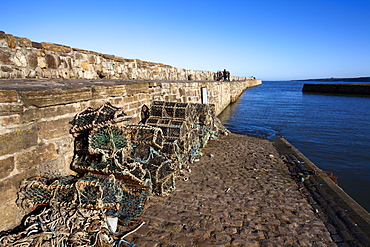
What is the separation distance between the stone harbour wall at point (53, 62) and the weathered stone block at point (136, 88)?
1711mm

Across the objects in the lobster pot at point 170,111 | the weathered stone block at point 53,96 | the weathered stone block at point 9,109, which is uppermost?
the weathered stone block at point 53,96

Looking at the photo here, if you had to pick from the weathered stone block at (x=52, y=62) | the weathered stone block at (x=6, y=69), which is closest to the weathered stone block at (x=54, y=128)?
the weathered stone block at (x=6, y=69)

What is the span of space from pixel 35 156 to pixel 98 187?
3.06 ft

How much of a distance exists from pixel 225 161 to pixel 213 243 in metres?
3.63

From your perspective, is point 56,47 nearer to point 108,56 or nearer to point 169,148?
point 108,56

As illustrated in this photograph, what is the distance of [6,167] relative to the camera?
98.0 inches

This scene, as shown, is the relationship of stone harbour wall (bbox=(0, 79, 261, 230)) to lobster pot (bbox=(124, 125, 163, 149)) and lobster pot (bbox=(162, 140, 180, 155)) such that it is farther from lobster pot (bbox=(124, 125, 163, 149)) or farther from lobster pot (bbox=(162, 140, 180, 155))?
lobster pot (bbox=(162, 140, 180, 155))

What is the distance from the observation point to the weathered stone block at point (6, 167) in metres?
2.45

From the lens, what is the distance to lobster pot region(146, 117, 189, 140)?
5.10m

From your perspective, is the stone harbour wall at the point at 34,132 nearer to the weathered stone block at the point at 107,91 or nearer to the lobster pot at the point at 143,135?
the weathered stone block at the point at 107,91

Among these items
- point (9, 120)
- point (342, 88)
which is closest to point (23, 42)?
point (9, 120)

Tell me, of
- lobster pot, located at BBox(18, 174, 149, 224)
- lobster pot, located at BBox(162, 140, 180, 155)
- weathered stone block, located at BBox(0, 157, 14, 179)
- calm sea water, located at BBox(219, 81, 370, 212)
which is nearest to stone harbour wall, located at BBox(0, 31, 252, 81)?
weathered stone block, located at BBox(0, 157, 14, 179)

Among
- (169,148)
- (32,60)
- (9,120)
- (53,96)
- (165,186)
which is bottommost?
(165,186)

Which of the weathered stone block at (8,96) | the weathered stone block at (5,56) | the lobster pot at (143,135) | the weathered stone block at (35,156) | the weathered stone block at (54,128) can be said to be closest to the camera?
the weathered stone block at (8,96)
